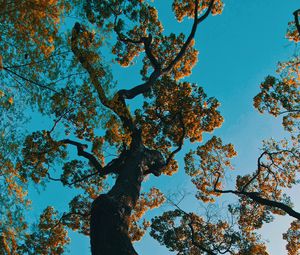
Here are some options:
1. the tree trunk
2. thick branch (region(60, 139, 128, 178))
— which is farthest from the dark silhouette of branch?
the tree trunk

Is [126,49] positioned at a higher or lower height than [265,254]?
higher

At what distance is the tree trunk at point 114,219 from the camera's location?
262 inches

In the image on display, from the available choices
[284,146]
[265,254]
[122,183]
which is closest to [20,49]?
[122,183]

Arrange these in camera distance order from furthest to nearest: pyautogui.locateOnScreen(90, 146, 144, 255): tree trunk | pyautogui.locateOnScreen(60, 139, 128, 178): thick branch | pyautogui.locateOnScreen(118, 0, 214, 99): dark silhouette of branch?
pyautogui.locateOnScreen(118, 0, 214, 99): dark silhouette of branch < pyautogui.locateOnScreen(60, 139, 128, 178): thick branch < pyautogui.locateOnScreen(90, 146, 144, 255): tree trunk

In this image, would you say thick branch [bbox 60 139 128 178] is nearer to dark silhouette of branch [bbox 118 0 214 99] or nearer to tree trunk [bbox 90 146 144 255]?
dark silhouette of branch [bbox 118 0 214 99]

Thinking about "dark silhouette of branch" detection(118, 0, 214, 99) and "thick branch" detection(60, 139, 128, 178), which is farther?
"dark silhouette of branch" detection(118, 0, 214, 99)

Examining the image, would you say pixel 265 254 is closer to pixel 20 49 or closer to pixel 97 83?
pixel 97 83

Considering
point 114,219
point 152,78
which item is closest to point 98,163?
point 152,78

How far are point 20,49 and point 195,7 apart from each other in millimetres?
10905

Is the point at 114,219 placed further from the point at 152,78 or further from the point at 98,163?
the point at 152,78

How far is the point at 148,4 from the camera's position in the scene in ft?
54.1

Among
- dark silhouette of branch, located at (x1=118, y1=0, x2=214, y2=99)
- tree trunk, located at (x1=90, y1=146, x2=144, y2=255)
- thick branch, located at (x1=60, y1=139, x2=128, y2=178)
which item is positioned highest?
dark silhouette of branch, located at (x1=118, y1=0, x2=214, y2=99)

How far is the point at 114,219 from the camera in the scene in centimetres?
735

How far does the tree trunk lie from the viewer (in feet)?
21.9
